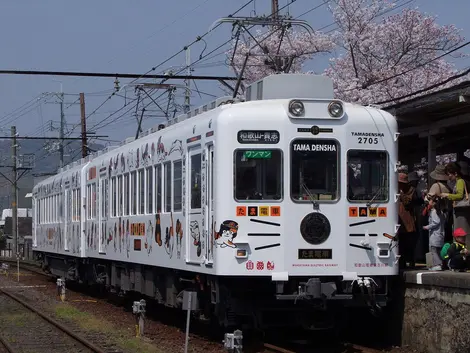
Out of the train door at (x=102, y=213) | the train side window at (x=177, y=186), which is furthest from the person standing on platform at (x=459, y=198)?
the train door at (x=102, y=213)

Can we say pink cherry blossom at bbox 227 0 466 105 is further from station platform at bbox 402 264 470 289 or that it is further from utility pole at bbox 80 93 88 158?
station platform at bbox 402 264 470 289

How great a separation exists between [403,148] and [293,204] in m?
5.88

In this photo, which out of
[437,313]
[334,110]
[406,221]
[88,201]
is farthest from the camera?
[88,201]

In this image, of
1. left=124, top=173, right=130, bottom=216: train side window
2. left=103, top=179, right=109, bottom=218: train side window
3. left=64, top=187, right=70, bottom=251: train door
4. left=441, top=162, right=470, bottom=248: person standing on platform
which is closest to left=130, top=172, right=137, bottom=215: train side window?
left=124, top=173, right=130, bottom=216: train side window

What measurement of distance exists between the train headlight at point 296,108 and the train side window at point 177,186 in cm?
236

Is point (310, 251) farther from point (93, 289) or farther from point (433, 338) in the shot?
point (93, 289)

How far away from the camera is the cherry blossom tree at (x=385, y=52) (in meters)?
30.6

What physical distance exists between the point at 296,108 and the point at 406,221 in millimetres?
2410

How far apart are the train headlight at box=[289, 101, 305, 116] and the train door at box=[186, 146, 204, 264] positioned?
150cm

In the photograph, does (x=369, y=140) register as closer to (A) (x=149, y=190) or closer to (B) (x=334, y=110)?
(B) (x=334, y=110)

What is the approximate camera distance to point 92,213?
Result: 21.7m

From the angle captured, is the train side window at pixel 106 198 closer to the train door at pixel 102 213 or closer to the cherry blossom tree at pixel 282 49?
the train door at pixel 102 213

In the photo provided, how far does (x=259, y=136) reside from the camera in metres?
12.3

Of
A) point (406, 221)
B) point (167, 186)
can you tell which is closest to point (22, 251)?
point (167, 186)
